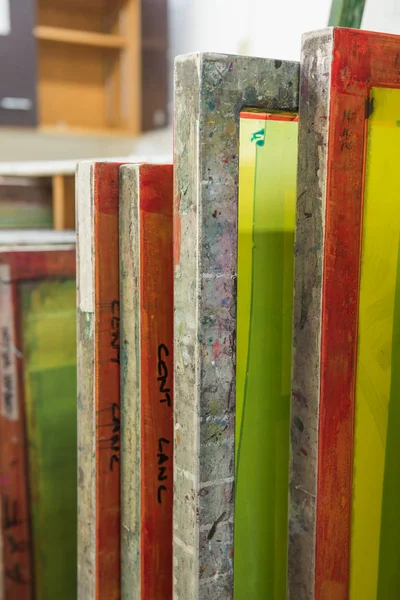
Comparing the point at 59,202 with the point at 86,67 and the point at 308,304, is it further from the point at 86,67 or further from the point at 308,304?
the point at 86,67

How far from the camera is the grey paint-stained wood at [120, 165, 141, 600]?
0.54 metres

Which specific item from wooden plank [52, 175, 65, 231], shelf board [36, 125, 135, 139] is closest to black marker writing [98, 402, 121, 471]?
wooden plank [52, 175, 65, 231]

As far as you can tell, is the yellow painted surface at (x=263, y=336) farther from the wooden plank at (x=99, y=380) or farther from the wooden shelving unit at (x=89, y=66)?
the wooden shelving unit at (x=89, y=66)

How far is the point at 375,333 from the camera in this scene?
1.77 feet

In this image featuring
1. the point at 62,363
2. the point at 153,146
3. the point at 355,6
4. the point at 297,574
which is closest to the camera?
the point at 297,574

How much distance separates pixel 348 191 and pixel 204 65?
15cm

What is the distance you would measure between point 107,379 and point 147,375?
0.06 meters

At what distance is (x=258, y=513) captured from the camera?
0.57 metres

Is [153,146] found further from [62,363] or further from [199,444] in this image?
[199,444]

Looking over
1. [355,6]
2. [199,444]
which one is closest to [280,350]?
[199,444]

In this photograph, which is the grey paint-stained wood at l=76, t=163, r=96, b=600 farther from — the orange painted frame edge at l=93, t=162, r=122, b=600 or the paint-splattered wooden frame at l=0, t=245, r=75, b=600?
the paint-splattered wooden frame at l=0, t=245, r=75, b=600

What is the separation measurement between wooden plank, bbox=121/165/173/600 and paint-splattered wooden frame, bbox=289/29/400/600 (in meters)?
0.12

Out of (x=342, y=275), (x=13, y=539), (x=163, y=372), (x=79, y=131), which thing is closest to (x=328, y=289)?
(x=342, y=275)

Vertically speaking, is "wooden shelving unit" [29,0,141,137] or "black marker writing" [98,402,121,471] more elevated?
"wooden shelving unit" [29,0,141,137]
